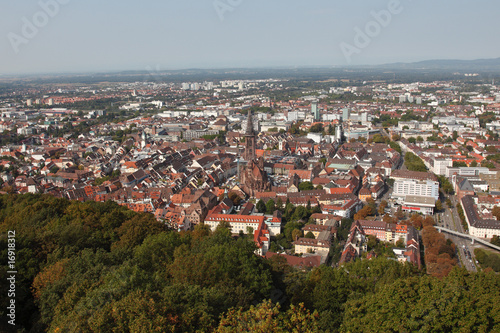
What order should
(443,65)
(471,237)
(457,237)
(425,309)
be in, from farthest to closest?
(443,65)
(457,237)
(471,237)
(425,309)

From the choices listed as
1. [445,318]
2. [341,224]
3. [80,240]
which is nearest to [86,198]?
[80,240]

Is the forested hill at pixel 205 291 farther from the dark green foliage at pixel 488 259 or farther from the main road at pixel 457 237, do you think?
the main road at pixel 457 237

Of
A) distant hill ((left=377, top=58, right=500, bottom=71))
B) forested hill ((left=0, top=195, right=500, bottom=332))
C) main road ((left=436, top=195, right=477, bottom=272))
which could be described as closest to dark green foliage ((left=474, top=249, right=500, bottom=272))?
main road ((left=436, top=195, right=477, bottom=272))

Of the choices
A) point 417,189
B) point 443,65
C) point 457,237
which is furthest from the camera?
point 443,65

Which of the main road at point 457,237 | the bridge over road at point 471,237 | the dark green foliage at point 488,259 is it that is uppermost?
the dark green foliage at point 488,259

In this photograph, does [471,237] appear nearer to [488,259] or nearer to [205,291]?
[488,259]

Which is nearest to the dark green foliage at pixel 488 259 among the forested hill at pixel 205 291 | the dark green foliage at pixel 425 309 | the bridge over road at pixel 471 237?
the bridge over road at pixel 471 237

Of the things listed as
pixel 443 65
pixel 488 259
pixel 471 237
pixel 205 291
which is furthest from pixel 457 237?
pixel 443 65

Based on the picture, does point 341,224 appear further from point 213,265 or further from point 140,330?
point 140,330
